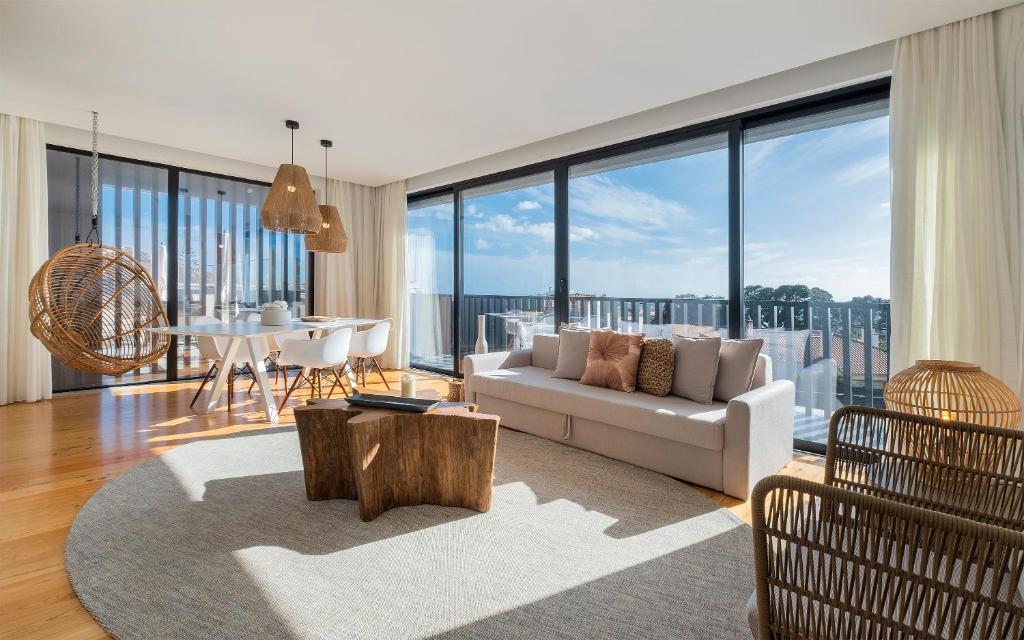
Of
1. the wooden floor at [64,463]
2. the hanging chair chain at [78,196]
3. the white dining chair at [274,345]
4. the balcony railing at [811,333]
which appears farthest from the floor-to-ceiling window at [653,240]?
the hanging chair chain at [78,196]

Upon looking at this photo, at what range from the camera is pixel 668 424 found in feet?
9.18

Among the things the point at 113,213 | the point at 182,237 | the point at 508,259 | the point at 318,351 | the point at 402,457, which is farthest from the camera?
the point at 508,259

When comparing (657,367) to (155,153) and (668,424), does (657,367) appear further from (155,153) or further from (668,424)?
(155,153)

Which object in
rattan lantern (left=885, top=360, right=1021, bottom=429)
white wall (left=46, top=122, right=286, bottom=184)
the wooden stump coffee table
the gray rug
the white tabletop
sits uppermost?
white wall (left=46, top=122, right=286, bottom=184)

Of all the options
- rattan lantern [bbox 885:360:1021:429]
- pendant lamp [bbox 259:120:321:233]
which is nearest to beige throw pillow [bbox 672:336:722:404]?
rattan lantern [bbox 885:360:1021:429]

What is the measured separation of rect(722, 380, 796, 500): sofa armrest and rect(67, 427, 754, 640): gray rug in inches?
8.6

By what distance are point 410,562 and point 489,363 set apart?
91.5 inches

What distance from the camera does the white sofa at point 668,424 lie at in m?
2.59

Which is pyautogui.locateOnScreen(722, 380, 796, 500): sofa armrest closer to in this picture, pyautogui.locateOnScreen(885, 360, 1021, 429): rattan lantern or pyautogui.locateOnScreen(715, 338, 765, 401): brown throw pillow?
pyautogui.locateOnScreen(715, 338, 765, 401): brown throw pillow

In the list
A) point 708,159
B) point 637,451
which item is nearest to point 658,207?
point 708,159

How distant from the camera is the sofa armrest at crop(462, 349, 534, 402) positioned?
4125 millimetres

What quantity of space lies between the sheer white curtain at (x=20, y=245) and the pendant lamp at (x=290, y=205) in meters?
2.25

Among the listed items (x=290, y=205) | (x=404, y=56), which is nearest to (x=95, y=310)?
(x=290, y=205)

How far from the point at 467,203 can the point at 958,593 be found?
227 inches
